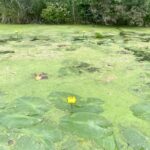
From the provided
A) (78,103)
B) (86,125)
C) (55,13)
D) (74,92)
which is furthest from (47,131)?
(55,13)

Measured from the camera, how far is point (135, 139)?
5.59 ft

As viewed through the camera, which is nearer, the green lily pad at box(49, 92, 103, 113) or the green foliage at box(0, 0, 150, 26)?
the green lily pad at box(49, 92, 103, 113)

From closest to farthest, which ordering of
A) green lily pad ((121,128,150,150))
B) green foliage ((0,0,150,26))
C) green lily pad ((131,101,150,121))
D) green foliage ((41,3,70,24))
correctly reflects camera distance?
green lily pad ((121,128,150,150)) → green lily pad ((131,101,150,121)) → green foliage ((0,0,150,26)) → green foliage ((41,3,70,24))

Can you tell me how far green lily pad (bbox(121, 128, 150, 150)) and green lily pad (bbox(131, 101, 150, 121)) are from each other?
0.65 feet

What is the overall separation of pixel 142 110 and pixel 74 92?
1.68 feet

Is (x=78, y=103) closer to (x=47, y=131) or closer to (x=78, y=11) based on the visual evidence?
(x=47, y=131)

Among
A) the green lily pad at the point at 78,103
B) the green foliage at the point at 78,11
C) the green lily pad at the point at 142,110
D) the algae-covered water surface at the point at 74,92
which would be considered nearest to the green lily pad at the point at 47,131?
the algae-covered water surface at the point at 74,92

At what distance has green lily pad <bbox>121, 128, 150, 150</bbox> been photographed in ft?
5.41

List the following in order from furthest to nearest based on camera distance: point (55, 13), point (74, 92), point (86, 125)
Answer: point (55, 13)
point (74, 92)
point (86, 125)

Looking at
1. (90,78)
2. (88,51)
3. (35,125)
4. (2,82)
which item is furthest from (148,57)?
(35,125)

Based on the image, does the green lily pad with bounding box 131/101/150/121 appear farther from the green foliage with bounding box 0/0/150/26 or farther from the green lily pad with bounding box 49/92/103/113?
the green foliage with bounding box 0/0/150/26

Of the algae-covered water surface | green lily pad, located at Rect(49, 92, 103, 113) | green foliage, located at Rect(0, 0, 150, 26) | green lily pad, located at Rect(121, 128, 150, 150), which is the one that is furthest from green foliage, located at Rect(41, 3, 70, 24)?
green lily pad, located at Rect(121, 128, 150, 150)

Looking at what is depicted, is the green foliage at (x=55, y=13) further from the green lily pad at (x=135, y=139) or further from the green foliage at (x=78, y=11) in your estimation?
the green lily pad at (x=135, y=139)

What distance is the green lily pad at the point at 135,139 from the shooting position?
165 centimetres
